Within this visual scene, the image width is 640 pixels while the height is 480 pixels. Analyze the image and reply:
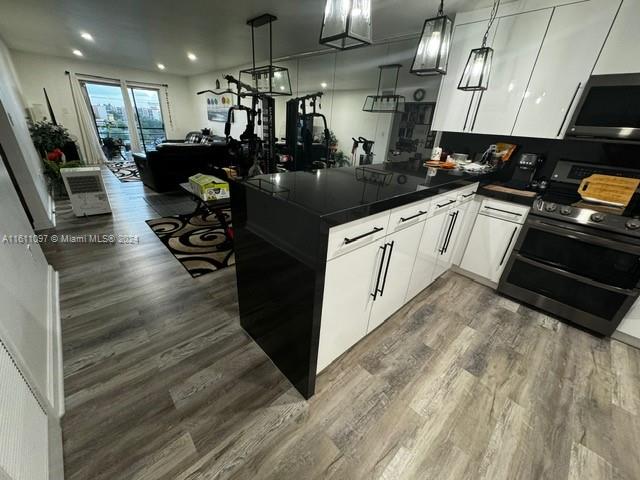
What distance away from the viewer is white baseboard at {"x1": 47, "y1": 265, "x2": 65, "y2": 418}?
120 cm

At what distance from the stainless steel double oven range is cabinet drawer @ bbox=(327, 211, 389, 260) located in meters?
1.51

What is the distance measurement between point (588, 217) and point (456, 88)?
1584mm

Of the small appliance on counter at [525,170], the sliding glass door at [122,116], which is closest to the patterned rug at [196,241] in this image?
the small appliance on counter at [525,170]

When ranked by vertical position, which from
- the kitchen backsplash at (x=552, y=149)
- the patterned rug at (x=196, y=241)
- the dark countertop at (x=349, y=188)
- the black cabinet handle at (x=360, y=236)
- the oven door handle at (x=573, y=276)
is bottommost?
the patterned rug at (x=196, y=241)

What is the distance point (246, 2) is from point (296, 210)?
284cm

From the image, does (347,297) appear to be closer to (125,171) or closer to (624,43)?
(624,43)

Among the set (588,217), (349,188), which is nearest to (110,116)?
(349,188)

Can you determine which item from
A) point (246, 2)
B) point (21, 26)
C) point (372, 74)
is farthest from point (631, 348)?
point (21, 26)

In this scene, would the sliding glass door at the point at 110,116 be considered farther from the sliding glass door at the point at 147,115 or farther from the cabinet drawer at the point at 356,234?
the cabinet drawer at the point at 356,234

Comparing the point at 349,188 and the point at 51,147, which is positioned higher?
the point at 349,188

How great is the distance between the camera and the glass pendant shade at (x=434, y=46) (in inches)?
56.4

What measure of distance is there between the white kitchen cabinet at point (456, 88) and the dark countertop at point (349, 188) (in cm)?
99

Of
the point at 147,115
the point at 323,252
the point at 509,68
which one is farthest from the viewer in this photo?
the point at 147,115

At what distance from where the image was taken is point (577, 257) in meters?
1.84
